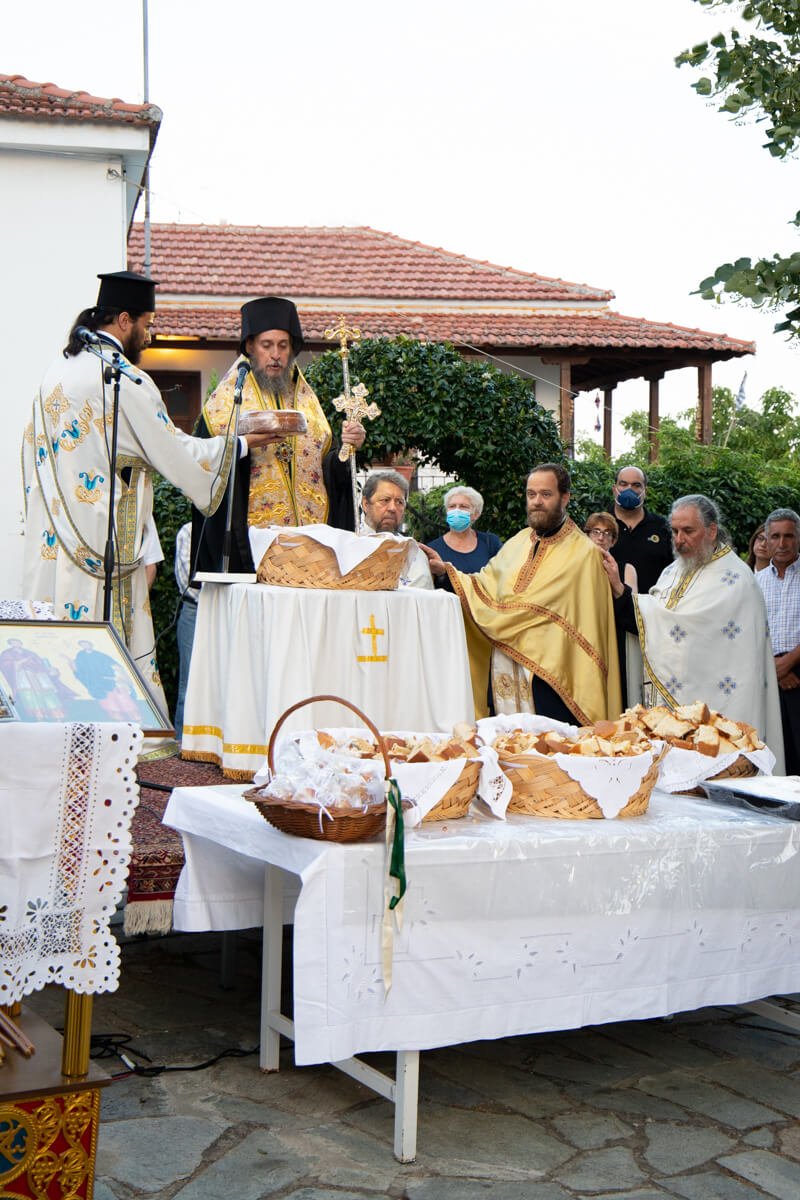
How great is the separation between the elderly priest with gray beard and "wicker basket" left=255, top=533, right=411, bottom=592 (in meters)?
1.89

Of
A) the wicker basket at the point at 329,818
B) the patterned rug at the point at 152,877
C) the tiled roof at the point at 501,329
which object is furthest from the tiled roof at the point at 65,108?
the wicker basket at the point at 329,818

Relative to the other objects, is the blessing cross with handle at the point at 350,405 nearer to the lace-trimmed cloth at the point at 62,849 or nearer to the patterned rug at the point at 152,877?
the patterned rug at the point at 152,877

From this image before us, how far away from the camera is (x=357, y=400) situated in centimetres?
650

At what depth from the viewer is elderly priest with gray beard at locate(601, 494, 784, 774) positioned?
7.08 metres

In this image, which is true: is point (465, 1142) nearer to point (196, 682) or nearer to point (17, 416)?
point (196, 682)

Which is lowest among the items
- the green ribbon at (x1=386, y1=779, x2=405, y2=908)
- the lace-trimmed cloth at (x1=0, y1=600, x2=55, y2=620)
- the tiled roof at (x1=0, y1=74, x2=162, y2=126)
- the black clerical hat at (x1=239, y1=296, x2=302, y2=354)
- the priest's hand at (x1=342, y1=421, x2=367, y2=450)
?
the green ribbon at (x1=386, y1=779, x2=405, y2=908)

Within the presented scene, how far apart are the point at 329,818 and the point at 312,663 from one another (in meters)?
2.10

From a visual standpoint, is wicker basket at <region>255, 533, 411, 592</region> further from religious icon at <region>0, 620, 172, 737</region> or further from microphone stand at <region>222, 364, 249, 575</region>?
religious icon at <region>0, 620, 172, 737</region>

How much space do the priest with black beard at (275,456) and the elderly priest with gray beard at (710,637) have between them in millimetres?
1713

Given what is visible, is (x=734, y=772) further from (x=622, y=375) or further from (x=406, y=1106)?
(x=622, y=375)

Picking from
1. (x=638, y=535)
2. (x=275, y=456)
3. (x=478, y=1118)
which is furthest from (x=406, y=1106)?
(x=638, y=535)

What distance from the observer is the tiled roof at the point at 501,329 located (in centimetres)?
1791

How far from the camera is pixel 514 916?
3812mm

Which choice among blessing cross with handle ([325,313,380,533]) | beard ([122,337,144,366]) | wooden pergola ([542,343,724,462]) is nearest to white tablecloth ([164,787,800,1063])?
blessing cross with handle ([325,313,380,533])
